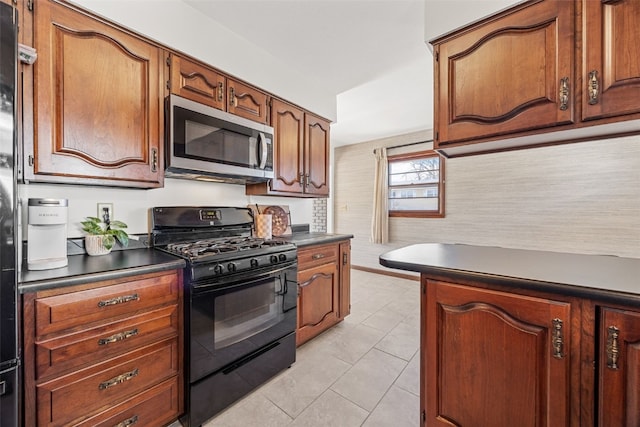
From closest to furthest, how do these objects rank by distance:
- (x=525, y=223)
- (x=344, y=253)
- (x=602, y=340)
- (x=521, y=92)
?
(x=602, y=340), (x=521, y=92), (x=344, y=253), (x=525, y=223)

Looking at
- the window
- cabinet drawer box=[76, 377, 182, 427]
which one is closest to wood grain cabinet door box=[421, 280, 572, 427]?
cabinet drawer box=[76, 377, 182, 427]

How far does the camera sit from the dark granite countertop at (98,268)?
3.30 ft

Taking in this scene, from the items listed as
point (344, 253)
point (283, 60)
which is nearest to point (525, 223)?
point (344, 253)

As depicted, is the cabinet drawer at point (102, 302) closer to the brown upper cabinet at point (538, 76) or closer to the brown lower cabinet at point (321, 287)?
the brown lower cabinet at point (321, 287)

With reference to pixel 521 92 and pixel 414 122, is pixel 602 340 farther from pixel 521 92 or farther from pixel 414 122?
pixel 414 122

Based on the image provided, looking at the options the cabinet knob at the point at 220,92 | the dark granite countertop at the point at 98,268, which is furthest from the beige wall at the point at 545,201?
the dark granite countertop at the point at 98,268

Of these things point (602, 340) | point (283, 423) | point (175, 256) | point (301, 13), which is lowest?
point (283, 423)

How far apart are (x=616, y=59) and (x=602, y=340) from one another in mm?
1041

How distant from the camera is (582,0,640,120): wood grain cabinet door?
994mm

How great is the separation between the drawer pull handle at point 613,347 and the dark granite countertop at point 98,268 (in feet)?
5.67

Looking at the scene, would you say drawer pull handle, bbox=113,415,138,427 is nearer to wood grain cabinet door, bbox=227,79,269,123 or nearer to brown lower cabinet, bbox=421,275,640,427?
brown lower cabinet, bbox=421,275,640,427

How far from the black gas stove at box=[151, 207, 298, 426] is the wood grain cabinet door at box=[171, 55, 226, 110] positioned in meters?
0.77

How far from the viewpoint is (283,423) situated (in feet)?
4.78

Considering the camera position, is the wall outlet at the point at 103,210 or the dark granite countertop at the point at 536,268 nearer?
the dark granite countertop at the point at 536,268
